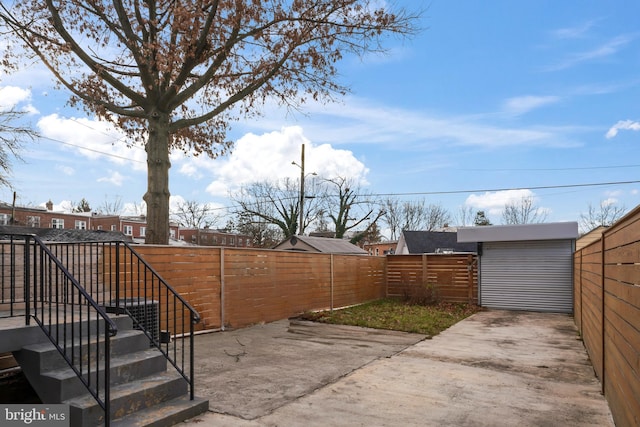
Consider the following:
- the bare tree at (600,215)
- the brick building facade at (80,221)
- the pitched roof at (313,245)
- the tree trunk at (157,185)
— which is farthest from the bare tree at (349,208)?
the tree trunk at (157,185)

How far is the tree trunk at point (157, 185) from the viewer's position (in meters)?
9.20

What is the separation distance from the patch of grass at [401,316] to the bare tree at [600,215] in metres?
34.6

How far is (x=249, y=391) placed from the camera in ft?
15.5

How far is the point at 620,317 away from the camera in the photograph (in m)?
3.38

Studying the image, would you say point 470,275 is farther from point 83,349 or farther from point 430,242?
point 430,242

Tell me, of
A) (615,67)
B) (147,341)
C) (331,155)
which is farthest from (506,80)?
(331,155)

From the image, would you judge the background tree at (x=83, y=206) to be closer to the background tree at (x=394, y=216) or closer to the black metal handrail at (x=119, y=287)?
the background tree at (x=394, y=216)

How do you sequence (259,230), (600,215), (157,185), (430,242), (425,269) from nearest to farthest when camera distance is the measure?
(157,185), (425,269), (430,242), (259,230), (600,215)

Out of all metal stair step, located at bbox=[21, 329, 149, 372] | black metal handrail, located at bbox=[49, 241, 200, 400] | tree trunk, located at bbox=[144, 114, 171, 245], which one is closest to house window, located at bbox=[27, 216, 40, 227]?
tree trunk, located at bbox=[144, 114, 171, 245]

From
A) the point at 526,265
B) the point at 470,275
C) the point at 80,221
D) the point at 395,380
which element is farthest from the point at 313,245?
the point at 80,221

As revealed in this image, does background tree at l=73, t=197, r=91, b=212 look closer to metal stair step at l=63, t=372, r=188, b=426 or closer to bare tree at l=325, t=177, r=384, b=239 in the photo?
bare tree at l=325, t=177, r=384, b=239

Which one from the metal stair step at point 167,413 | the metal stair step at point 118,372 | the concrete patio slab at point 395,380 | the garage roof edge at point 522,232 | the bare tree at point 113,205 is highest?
the bare tree at point 113,205

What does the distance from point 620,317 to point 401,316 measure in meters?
7.95

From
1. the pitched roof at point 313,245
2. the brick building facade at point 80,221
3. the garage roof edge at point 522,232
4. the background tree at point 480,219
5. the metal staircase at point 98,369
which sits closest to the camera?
the metal staircase at point 98,369
